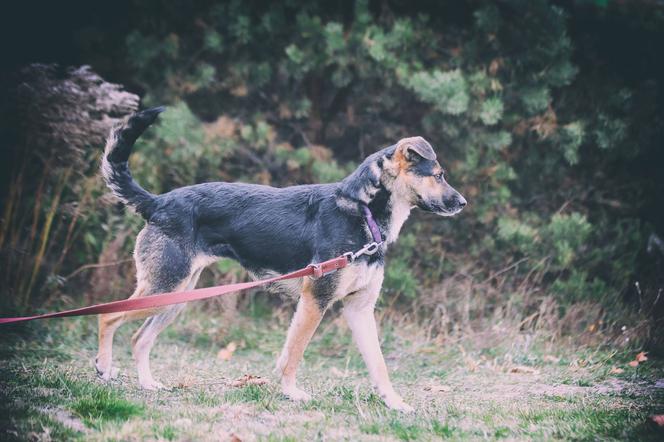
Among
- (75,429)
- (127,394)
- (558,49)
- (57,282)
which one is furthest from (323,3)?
(75,429)

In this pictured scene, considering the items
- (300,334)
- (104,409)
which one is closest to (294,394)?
(300,334)

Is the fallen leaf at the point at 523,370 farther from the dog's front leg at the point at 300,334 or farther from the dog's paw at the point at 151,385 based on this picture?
the dog's paw at the point at 151,385

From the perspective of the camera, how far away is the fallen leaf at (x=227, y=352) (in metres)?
6.51

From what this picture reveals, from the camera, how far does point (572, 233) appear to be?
24.5ft

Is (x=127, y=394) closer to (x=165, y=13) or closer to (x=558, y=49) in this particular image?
(x=165, y=13)

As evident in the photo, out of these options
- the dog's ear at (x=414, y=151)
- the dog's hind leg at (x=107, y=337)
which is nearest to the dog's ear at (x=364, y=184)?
the dog's ear at (x=414, y=151)

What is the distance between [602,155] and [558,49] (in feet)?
5.38

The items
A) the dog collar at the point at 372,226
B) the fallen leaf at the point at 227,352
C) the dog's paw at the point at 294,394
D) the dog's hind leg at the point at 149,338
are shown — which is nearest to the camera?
the dog collar at the point at 372,226

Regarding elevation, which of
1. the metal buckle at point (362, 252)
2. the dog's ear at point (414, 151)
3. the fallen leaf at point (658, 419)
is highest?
the dog's ear at point (414, 151)

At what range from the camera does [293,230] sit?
14.5ft

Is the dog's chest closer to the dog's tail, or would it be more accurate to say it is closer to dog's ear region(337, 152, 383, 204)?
dog's ear region(337, 152, 383, 204)

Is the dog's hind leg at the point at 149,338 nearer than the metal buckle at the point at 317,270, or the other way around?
the metal buckle at the point at 317,270

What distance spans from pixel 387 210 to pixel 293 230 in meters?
0.72

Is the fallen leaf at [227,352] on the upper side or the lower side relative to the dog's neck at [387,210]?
lower
